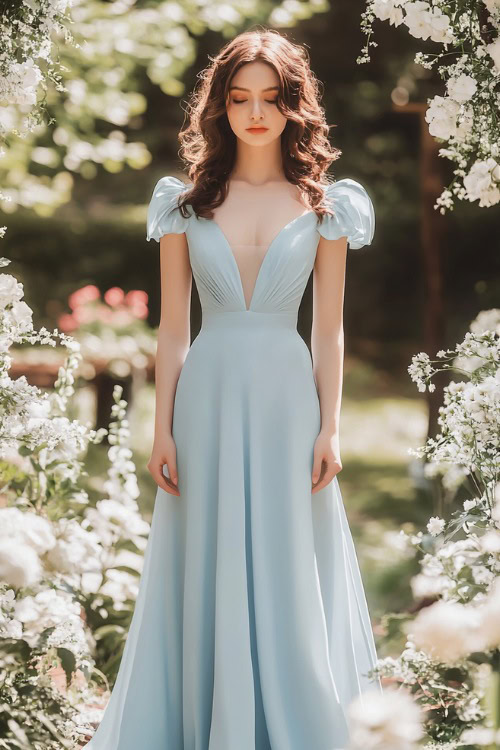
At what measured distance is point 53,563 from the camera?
329 cm

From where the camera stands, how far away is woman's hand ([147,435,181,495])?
2908mm

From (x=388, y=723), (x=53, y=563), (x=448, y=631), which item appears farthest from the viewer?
(x=53, y=563)

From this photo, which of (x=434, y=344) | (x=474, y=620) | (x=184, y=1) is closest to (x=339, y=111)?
(x=184, y=1)

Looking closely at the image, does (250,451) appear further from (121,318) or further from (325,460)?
(121,318)

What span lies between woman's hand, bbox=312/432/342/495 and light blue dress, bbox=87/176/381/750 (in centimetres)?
2

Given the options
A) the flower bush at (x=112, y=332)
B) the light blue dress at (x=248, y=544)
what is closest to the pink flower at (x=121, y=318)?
the flower bush at (x=112, y=332)

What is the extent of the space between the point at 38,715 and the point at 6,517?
516 mm

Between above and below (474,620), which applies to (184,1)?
above

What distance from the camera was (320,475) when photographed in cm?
288

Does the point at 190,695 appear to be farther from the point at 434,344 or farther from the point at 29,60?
the point at 434,344

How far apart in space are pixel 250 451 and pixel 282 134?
91cm

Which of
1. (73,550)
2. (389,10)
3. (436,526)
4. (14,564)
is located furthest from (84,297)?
(14,564)

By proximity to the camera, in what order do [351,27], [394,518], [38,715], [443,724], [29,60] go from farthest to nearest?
[351,27], [394,518], [29,60], [38,715], [443,724]

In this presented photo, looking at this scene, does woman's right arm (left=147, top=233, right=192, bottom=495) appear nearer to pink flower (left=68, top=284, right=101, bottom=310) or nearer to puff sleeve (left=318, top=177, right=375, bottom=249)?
puff sleeve (left=318, top=177, right=375, bottom=249)
